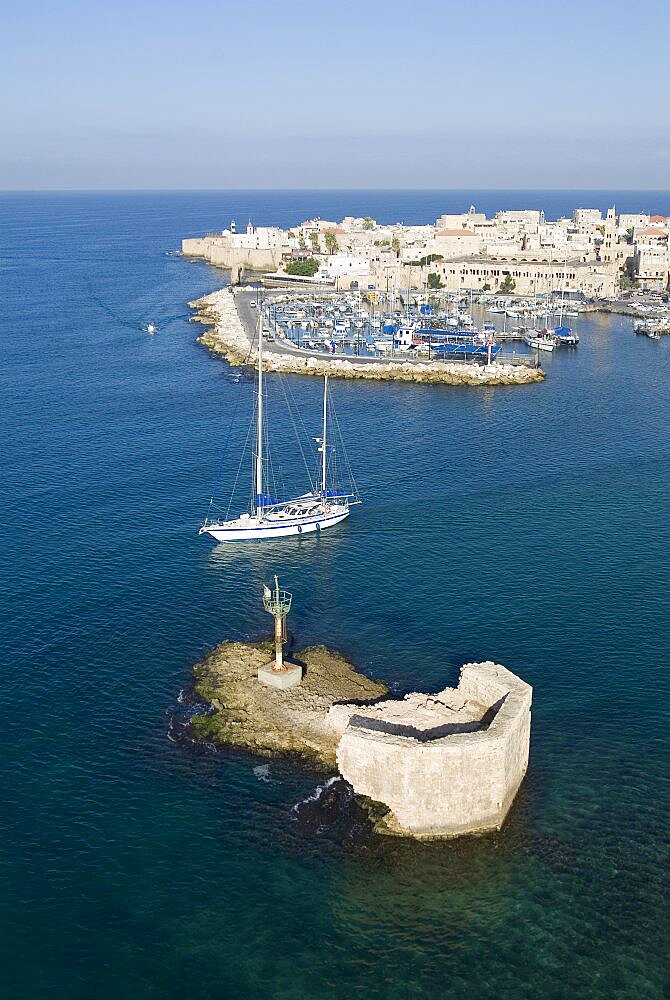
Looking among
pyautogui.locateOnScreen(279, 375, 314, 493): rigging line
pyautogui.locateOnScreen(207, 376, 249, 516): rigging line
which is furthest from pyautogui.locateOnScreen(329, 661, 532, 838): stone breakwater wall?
pyautogui.locateOnScreen(279, 375, 314, 493): rigging line

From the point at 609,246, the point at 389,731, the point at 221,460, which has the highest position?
the point at 609,246

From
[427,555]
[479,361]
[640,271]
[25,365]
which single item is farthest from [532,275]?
[427,555]

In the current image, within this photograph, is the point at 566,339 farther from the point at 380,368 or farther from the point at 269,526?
the point at 269,526

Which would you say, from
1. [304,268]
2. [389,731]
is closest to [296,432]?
[389,731]

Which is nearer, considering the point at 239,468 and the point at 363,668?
the point at 363,668

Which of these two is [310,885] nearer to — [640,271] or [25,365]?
[25,365]
